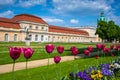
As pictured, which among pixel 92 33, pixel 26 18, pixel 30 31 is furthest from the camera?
pixel 92 33

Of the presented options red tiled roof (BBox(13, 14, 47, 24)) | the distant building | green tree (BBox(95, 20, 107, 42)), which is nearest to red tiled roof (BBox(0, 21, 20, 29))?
red tiled roof (BBox(13, 14, 47, 24))

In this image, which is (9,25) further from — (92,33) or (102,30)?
(92,33)

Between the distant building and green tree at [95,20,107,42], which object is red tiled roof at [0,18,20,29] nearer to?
green tree at [95,20,107,42]

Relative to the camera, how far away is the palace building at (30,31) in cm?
5431

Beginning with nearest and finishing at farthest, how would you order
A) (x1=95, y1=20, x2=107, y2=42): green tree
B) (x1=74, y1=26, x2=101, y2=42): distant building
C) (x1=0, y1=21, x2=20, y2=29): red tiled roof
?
(x1=0, y1=21, x2=20, y2=29): red tiled roof < (x1=95, y1=20, x2=107, y2=42): green tree < (x1=74, y1=26, x2=101, y2=42): distant building

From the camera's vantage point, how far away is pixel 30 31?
62.1 m

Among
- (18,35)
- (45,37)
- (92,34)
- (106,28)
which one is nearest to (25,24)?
(18,35)

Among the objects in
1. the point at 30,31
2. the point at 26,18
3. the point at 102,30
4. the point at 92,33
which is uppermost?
the point at 26,18

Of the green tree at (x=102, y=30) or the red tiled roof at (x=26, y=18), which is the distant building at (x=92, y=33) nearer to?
the green tree at (x=102, y=30)

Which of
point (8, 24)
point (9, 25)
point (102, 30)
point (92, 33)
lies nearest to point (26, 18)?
point (9, 25)

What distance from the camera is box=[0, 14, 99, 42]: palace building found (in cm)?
5431

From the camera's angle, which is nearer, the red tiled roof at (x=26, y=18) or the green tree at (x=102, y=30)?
the red tiled roof at (x=26, y=18)

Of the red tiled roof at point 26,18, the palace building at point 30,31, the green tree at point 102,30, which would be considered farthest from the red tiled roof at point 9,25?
the green tree at point 102,30

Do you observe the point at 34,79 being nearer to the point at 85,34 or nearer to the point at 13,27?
the point at 13,27
